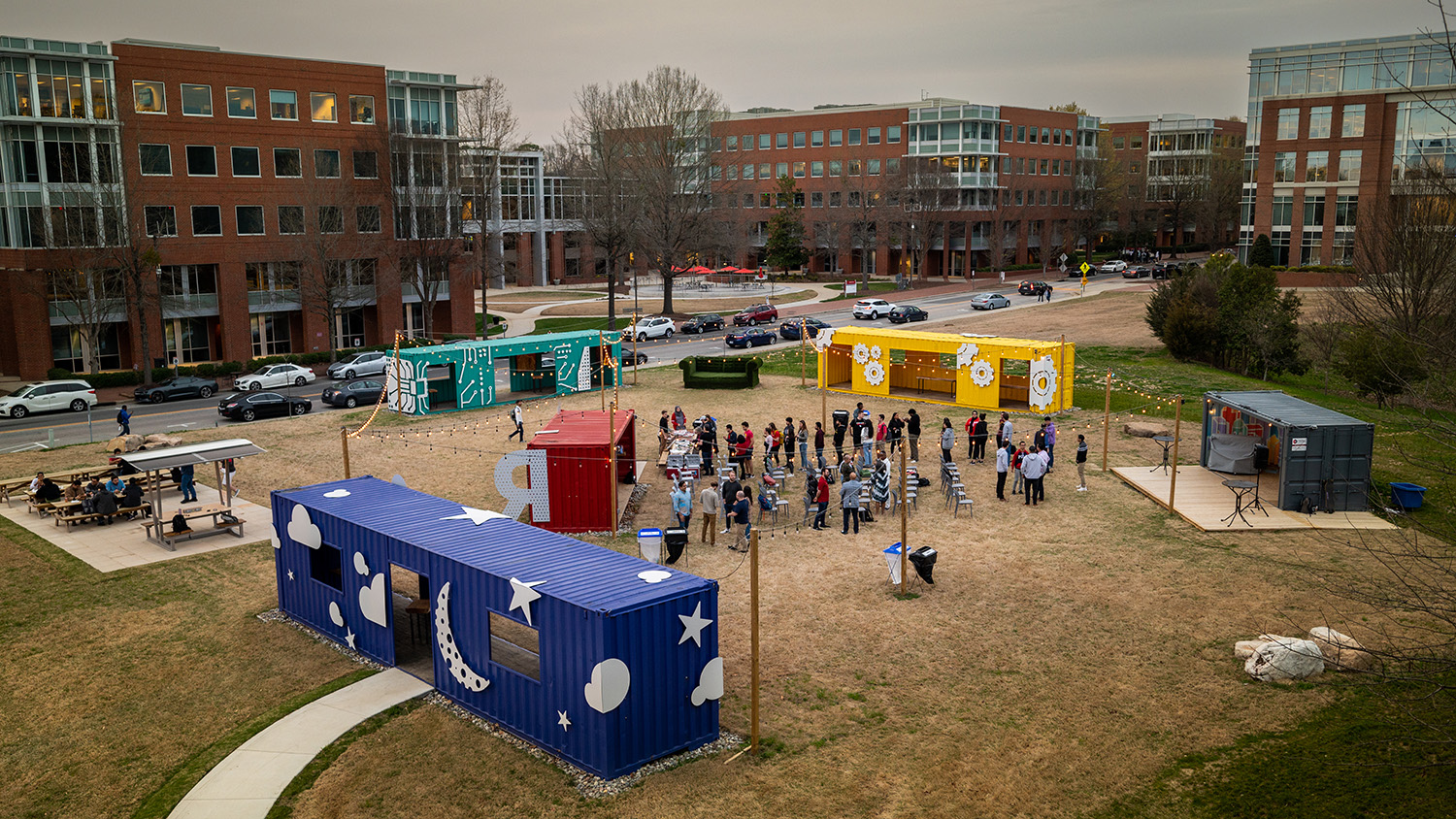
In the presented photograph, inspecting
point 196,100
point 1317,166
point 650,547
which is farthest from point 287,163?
point 1317,166

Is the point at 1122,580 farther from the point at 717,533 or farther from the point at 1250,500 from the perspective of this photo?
the point at 717,533

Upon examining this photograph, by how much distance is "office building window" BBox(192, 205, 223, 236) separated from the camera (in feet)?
183

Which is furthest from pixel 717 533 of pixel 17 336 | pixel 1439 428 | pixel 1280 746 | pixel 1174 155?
pixel 1174 155

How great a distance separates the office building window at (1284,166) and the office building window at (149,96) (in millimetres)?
73430

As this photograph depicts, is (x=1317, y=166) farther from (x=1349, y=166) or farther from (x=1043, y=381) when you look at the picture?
(x=1043, y=381)

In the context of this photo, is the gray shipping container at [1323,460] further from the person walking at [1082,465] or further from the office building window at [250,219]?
the office building window at [250,219]

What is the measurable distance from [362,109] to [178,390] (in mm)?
22817

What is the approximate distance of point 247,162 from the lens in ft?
189

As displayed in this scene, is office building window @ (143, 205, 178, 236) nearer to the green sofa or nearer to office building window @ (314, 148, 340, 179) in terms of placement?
office building window @ (314, 148, 340, 179)

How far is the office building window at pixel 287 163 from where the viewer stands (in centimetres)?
5881

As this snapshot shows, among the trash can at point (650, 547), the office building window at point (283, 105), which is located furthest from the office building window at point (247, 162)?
the trash can at point (650, 547)

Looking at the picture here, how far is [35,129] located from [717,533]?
44875 mm

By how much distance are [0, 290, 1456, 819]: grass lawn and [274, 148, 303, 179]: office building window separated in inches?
1482

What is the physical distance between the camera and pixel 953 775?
13789 mm
